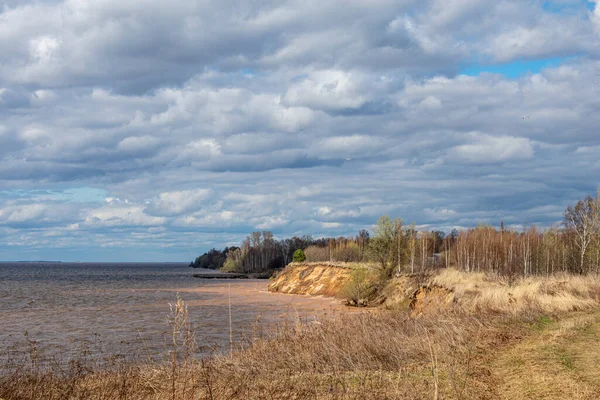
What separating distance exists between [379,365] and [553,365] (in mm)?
3877

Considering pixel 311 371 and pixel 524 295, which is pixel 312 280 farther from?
pixel 311 371

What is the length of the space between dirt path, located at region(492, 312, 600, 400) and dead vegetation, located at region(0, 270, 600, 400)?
0.07 ft

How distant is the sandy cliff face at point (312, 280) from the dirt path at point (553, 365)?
4266 cm

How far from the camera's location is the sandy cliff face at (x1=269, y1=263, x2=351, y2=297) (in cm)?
6328

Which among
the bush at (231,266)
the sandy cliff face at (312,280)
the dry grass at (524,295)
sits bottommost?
the bush at (231,266)

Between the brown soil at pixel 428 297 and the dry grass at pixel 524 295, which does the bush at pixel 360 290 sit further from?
the dry grass at pixel 524 295

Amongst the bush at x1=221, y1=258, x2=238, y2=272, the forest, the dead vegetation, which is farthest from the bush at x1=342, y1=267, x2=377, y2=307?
the bush at x1=221, y1=258, x2=238, y2=272

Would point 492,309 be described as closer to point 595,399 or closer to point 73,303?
point 595,399

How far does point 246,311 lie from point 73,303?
65.2 feet

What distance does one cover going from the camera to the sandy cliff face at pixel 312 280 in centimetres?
6328

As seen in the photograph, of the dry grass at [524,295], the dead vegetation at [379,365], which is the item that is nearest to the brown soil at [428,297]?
the dry grass at [524,295]

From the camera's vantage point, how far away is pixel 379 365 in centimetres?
1310

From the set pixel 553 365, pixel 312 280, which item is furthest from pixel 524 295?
pixel 312 280

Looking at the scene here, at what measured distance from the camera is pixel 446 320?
1867 centimetres
